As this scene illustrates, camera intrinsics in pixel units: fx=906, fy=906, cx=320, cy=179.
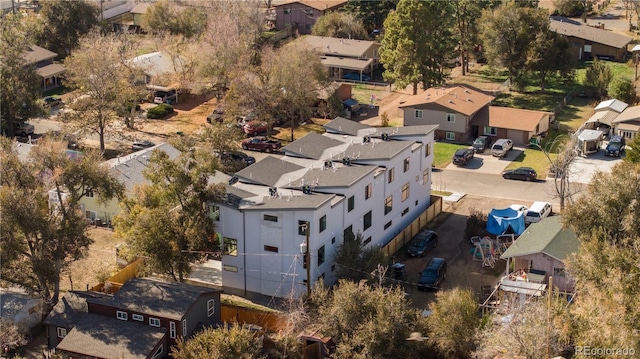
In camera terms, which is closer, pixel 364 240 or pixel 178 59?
pixel 364 240

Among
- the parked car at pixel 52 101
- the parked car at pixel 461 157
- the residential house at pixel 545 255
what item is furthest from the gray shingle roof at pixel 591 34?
the residential house at pixel 545 255

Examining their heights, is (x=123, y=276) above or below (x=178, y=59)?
below

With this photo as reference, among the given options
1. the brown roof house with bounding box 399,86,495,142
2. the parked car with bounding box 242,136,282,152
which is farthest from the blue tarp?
the parked car with bounding box 242,136,282,152

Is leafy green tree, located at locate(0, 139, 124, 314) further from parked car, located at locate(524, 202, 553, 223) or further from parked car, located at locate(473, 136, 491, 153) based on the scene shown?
parked car, located at locate(473, 136, 491, 153)

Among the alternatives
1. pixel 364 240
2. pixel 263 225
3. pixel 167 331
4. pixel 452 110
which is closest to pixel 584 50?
pixel 452 110

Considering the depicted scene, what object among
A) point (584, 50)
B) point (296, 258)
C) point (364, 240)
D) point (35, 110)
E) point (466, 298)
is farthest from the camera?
point (584, 50)

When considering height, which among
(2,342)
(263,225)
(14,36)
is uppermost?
(14,36)

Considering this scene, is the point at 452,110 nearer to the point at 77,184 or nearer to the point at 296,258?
the point at 296,258
